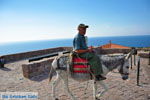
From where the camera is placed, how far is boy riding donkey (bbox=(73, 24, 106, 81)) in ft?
15.7

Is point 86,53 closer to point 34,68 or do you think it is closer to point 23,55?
point 34,68

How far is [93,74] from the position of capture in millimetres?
4852

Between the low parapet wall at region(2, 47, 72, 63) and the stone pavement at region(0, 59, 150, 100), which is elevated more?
the low parapet wall at region(2, 47, 72, 63)

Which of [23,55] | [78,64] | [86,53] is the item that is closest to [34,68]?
[78,64]

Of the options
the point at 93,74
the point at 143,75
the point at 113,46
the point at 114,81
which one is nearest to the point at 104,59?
the point at 93,74

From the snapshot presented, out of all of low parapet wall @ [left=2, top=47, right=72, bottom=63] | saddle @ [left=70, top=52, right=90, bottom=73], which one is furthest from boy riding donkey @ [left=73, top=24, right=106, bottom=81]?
low parapet wall @ [left=2, top=47, right=72, bottom=63]

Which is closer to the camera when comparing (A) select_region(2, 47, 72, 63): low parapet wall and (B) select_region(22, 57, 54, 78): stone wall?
(B) select_region(22, 57, 54, 78): stone wall

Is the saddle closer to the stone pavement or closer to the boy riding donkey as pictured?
the boy riding donkey

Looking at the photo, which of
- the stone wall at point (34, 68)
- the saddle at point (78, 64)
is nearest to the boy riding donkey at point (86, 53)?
the saddle at point (78, 64)

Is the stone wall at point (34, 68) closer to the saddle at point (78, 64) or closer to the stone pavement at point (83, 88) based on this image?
the stone pavement at point (83, 88)

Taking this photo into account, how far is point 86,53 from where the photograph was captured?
192 inches

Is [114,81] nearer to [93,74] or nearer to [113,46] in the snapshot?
[93,74]

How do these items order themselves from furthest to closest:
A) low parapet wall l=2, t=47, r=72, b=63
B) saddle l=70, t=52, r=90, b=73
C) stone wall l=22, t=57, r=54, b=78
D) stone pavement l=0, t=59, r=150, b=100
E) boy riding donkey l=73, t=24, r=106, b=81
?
low parapet wall l=2, t=47, r=72, b=63 → stone wall l=22, t=57, r=54, b=78 → stone pavement l=0, t=59, r=150, b=100 → saddle l=70, t=52, r=90, b=73 → boy riding donkey l=73, t=24, r=106, b=81

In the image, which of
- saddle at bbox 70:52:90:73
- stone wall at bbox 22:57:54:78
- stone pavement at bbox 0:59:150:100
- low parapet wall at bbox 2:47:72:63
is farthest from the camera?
low parapet wall at bbox 2:47:72:63
